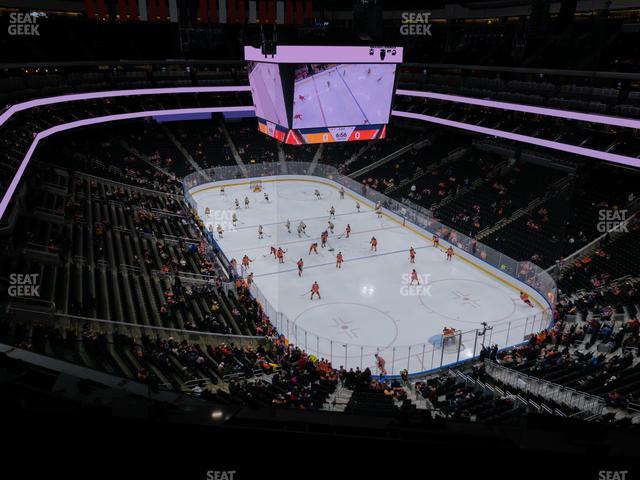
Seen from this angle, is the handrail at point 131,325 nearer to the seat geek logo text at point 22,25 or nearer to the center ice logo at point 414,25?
the seat geek logo text at point 22,25

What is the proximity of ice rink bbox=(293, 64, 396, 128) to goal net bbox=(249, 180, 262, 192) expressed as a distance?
15.1m

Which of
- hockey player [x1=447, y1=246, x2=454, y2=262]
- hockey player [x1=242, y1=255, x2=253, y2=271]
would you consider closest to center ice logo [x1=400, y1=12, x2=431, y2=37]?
hockey player [x1=447, y1=246, x2=454, y2=262]

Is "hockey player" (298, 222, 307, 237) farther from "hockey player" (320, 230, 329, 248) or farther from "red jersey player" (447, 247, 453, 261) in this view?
"red jersey player" (447, 247, 453, 261)

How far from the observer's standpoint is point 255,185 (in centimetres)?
3838

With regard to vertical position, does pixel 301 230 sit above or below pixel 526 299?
above

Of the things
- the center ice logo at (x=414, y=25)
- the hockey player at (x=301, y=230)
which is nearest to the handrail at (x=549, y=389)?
the hockey player at (x=301, y=230)

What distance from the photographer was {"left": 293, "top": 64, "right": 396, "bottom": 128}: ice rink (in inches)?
858

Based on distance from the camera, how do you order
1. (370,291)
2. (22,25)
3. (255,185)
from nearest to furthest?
(370,291) < (22,25) < (255,185)

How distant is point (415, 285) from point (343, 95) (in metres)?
9.14

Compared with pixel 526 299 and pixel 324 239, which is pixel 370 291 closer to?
pixel 324 239

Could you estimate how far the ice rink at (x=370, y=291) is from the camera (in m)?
17.5

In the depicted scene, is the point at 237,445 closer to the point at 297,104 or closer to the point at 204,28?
the point at 297,104

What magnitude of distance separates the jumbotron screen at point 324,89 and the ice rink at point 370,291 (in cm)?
619

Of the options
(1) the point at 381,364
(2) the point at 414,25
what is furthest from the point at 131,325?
(2) the point at 414,25
